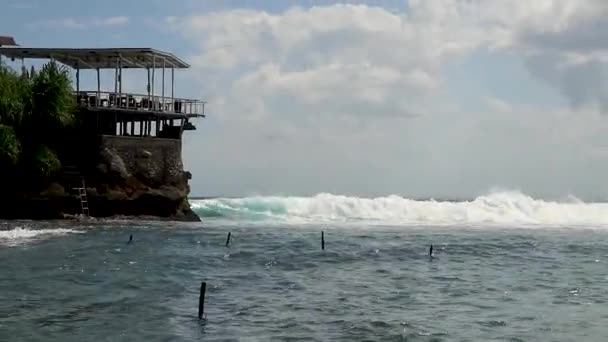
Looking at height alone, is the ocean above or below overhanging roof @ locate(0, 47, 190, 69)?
below

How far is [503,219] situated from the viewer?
215 ft

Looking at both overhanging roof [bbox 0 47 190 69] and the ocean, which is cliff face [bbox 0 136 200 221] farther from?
overhanging roof [bbox 0 47 190 69]

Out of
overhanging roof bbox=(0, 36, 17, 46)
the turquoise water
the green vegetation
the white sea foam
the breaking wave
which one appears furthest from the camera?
the breaking wave

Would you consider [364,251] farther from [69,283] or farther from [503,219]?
[503,219]

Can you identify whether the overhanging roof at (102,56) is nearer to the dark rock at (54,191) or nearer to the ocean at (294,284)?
the dark rock at (54,191)

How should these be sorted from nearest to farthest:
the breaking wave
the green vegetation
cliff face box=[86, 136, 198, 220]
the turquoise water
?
the turquoise water, the green vegetation, cliff face box=[86, 136, 198, 220], the breaking wave

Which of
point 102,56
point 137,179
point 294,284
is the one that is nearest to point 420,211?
point 137,179

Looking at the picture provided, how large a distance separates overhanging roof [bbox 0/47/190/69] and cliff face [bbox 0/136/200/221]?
5.06 meters

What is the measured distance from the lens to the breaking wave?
64312 mm

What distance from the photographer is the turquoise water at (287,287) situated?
60.9 ft

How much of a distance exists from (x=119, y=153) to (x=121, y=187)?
2.00 m

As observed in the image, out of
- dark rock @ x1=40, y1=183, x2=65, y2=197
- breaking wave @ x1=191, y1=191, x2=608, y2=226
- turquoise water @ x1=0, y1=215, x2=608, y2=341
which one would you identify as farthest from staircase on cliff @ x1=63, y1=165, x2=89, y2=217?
breaking wave @ x1=191, y1=191, x2=608, y2=226

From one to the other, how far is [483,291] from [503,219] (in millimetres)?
41817

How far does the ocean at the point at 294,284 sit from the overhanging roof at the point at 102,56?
10146 mm
